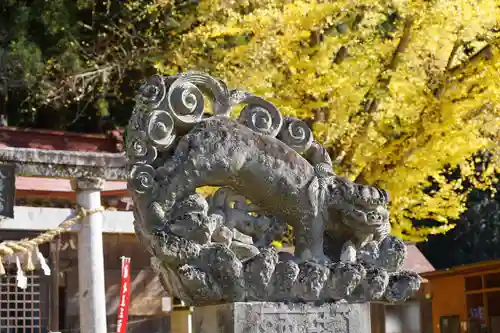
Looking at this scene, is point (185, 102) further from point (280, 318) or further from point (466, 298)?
point (466, 298)

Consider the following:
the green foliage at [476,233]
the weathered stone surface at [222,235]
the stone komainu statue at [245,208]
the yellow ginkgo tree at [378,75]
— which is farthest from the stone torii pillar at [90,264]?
the green foliage at [476,233]

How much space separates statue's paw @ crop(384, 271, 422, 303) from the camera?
20.6 feet

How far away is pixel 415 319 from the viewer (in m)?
18.8

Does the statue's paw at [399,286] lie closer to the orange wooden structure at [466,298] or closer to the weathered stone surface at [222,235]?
the weathered stone surface at [222,235]

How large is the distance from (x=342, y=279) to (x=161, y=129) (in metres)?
1.64

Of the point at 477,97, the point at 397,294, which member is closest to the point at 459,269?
the point at 477,97

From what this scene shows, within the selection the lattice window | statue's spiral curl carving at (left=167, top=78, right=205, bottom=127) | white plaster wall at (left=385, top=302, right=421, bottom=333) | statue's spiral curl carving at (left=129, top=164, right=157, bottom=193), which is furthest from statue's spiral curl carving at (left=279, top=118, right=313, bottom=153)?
white plaster wall at (left=385, top=302, right=421, bottom=333)

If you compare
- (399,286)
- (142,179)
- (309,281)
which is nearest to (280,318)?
(309,281)

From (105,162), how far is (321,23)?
3.79 m

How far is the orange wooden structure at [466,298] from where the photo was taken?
1709cm

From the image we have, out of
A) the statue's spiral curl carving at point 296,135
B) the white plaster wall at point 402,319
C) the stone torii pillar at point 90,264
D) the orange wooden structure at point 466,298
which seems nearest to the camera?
the statue's spiral curl carving at point 296,135

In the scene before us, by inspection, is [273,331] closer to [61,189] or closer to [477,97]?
[477,97]

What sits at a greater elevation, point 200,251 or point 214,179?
point 214,179

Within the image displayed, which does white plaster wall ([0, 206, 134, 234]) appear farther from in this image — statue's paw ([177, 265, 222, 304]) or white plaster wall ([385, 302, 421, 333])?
statue's paw ([177, 265, 222, 304])
